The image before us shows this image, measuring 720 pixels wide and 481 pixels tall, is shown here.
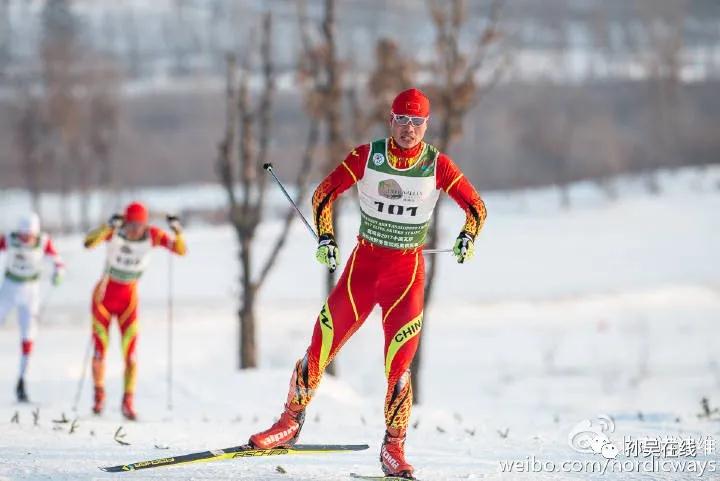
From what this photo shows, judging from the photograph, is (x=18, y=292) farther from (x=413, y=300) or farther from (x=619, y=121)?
(x=619, y=121)

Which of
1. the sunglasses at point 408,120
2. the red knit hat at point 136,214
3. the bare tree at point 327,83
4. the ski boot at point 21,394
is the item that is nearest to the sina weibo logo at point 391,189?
the sunglasses at point 408,120

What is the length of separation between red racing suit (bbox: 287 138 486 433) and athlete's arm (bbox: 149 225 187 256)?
442 cm

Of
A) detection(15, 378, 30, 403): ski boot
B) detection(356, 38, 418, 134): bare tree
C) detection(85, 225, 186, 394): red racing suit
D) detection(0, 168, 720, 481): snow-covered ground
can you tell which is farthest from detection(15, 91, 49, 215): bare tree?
detection(85, 225, 186, 394): red racing suit

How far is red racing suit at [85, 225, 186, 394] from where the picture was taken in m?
10.9

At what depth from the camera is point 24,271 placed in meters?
12.2

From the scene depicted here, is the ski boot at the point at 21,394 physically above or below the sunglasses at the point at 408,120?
below

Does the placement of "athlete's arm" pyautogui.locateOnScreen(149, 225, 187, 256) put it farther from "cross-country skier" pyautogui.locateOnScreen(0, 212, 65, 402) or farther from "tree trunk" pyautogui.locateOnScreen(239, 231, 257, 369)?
"tree trunk" pyautogui.locateOnScreen(239, 231, 257, 369)

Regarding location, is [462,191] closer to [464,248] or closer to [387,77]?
[464,248]

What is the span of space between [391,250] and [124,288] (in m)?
5.34

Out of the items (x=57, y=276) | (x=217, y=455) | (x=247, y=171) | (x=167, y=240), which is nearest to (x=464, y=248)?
(x=217, y=455)

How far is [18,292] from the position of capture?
40.0 feet

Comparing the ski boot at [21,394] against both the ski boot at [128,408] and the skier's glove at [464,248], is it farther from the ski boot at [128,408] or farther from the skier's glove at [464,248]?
the skier's glove at [464,248]

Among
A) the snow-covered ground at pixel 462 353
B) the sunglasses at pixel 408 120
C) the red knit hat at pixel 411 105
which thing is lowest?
A: the snow-covered ground at pixel 462 353

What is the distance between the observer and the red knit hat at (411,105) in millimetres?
6555
